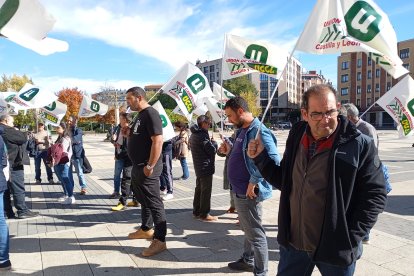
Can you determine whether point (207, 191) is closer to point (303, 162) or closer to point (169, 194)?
point (169, 194)

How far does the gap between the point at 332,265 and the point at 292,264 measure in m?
0.37

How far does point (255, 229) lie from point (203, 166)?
2579 millimetres

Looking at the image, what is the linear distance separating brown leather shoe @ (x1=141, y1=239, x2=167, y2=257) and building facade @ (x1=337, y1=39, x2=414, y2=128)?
3045 inches

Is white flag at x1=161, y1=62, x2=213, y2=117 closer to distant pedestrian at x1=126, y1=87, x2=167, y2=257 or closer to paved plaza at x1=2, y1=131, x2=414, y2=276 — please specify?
paved plaza at x1=2, y1=131, x2=414, y2=276

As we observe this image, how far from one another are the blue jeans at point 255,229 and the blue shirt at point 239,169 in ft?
0.33

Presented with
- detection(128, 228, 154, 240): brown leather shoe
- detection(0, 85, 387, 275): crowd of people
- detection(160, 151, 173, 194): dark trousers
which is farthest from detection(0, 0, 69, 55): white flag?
detection(160, 151, 173, 194): dark trousers

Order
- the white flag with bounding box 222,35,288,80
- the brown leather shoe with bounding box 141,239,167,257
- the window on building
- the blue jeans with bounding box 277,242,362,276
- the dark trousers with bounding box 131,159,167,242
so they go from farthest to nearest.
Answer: the window on building
the white flag with bounding box 222,35,288,80
the dark trousers with bounding box 131,159,167,242
the brown leather shoe with bounding box 141,239,167,257
the blue jeans with bounding box 277,242,362,276

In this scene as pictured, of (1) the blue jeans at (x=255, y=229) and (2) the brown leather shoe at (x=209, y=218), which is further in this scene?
(2) the brown leather shoe at (x=209, y=218)

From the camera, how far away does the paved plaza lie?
13.2 feet

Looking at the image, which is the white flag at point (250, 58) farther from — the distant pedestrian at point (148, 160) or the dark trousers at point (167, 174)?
the dark trousers at point (167, 174)

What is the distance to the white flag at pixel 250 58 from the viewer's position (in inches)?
183

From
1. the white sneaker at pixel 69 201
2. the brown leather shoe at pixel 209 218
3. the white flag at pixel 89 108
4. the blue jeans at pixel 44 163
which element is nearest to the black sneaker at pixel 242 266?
the brown leather shoe at pixel 209 218

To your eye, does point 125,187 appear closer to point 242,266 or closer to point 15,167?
point 15,167

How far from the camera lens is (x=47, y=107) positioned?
34.7 feet
